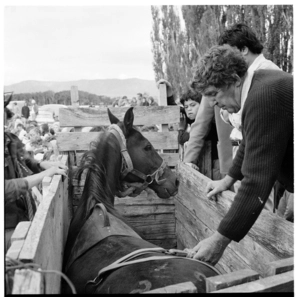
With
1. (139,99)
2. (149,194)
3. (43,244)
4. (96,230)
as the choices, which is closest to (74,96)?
(139,99)

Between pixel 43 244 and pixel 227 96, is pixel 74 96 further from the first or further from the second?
pixel 43 244

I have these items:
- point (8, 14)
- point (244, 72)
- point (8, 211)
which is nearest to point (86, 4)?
point (8, 14)

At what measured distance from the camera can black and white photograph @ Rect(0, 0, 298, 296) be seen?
1512 millimetres

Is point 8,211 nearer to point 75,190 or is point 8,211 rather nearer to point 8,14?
point 8,14

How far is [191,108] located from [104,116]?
1.03 m

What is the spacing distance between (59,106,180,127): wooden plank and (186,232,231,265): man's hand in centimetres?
216

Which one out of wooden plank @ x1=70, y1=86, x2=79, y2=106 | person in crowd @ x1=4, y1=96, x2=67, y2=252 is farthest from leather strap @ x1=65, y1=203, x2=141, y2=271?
wooden plank @ x1=70, y1=86, x2=79, y2=106

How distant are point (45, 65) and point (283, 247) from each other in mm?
1669

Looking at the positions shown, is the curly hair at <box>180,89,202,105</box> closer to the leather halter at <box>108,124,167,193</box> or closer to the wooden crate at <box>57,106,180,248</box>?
the wooden crate at <box>57,106,180,248</box>

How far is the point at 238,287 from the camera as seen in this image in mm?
1122

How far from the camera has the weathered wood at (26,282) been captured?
3.43 feet

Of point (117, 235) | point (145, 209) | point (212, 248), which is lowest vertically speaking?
point (145, 209)

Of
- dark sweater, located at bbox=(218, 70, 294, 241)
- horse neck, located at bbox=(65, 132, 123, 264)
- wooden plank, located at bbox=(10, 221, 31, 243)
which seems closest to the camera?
wooden plank, located at bbox=(10, 221, 31, 243)

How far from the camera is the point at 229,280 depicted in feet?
3.78
